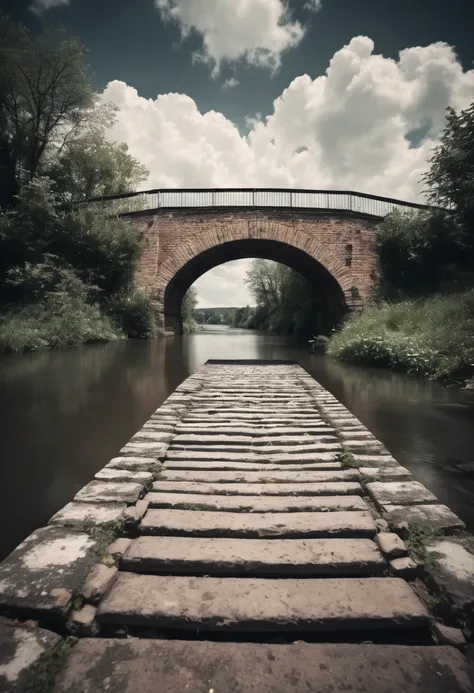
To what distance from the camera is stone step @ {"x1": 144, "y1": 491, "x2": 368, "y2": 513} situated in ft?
6.00

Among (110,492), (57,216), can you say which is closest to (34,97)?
(57,216)

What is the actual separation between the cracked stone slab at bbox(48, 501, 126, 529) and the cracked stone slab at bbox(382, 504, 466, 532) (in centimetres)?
→ 131

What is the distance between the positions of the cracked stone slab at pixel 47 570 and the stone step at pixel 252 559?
183mm

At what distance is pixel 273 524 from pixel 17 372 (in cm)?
664

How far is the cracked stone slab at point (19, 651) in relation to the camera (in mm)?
949

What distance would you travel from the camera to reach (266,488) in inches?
80.7

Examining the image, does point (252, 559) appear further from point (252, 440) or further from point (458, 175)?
Answer: point (458, 175)

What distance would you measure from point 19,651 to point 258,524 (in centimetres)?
97

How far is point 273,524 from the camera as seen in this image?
1.67m

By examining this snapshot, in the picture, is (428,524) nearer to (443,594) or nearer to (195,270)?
(443,594)

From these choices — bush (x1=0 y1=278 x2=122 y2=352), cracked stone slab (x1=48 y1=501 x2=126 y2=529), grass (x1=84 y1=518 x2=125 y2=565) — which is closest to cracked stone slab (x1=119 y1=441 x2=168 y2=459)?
cracked stone slab (x1=48 y1=501 x2=126 y2=529)

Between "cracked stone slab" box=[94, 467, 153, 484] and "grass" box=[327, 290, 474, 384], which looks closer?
"cracked stone slab" box=[94, 467, 153, 484]

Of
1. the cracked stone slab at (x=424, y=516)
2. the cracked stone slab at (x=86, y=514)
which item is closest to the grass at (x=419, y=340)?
the cracked stone slab at (x=424, y=516)

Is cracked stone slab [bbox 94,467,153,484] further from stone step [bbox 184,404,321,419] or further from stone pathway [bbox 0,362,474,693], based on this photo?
stone step [bbox 184,404,321,419]
